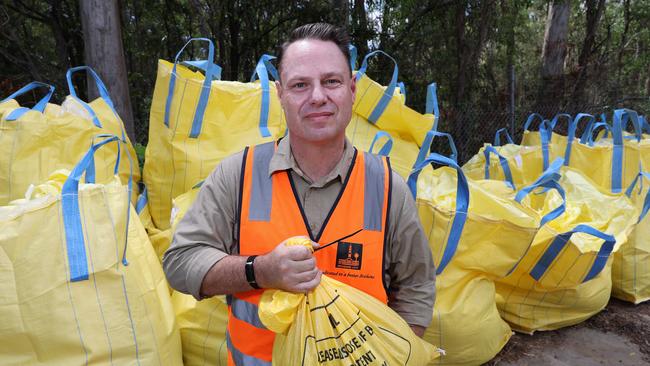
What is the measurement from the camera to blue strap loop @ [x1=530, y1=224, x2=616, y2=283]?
2.17 m

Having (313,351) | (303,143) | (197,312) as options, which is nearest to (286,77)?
(303,143)

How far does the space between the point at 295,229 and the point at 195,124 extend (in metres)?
1.35

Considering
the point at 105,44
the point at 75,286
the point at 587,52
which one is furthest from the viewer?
the point at 587,52

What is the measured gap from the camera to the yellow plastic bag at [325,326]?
991 mm

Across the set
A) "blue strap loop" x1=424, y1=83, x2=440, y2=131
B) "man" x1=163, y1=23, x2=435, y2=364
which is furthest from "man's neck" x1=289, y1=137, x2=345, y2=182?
"blue strap loop" x1=424, y1=83, x2=440, y2=131

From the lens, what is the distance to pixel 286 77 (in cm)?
114

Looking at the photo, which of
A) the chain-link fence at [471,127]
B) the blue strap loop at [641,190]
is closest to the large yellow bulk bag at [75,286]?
the blue strap loop at [641,190]

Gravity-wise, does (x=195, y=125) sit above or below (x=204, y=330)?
above

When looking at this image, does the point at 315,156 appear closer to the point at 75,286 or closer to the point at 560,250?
the point at 75,286

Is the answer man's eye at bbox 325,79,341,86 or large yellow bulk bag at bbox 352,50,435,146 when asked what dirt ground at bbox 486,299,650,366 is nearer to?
large yellow bulk bag at bbox 352,50,435,146

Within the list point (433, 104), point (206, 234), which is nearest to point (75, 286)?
point (206, 234)

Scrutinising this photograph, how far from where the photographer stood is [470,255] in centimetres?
208

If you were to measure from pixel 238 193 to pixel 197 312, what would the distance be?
0.90 meters

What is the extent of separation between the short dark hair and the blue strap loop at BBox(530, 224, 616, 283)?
5.22 feet
